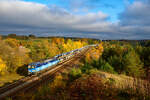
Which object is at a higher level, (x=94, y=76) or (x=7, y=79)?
(x=94, y=76)

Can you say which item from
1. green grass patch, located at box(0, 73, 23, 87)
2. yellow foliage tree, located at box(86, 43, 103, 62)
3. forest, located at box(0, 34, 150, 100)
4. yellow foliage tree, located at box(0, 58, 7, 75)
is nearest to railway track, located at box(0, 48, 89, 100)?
forest, located at box(0, 34, 150, 100)

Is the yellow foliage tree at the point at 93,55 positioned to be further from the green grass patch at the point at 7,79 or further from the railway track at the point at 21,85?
the green grass patch at the point at 7,79

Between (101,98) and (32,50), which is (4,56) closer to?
(32,50)

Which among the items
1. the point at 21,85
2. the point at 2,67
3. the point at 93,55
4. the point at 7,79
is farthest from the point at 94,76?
the point at 93,55

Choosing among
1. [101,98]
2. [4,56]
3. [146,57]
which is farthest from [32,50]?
[146,57]

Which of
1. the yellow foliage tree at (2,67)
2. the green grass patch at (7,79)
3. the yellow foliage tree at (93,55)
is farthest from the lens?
the yellow foliage tree at (93,55)

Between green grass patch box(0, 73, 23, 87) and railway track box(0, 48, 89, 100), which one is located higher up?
railway track box(0, 48, 89, 100)

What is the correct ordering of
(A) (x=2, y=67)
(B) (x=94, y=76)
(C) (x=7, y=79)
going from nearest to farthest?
1. (B) (x=94, y=76)
2. (C) (x=7, y=79)
3. (A) (x=2, y=67)

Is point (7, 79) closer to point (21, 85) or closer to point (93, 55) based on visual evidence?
point (21, 85)

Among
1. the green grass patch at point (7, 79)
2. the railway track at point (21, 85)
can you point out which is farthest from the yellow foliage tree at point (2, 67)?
the railway track at point (21, 85)

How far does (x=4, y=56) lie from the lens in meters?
31.2

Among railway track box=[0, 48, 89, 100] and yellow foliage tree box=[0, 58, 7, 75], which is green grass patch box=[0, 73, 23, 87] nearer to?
yellow foliage tree box=[0, 58, 7, 75]

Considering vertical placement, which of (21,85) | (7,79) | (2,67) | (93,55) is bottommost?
(7,79)

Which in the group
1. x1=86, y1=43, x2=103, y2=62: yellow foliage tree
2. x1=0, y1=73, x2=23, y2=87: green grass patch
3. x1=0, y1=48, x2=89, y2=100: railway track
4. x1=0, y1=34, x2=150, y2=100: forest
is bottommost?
x1=0, y1=73, x2=23, y2=87: green grass patch
